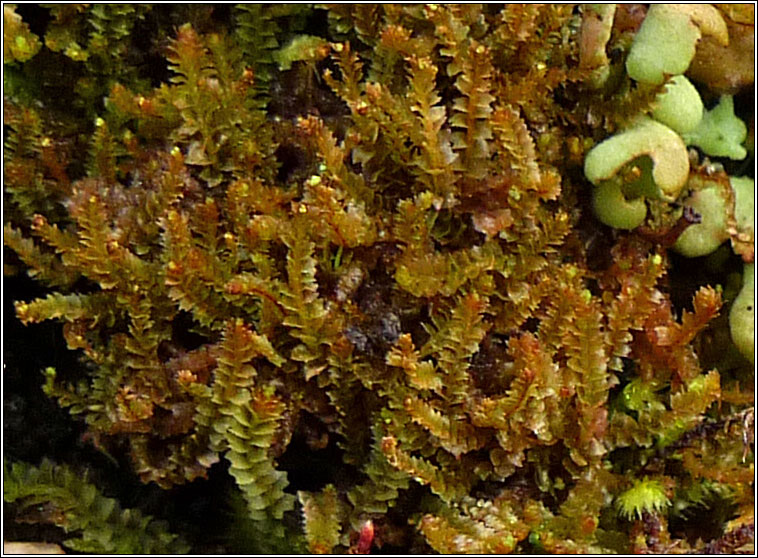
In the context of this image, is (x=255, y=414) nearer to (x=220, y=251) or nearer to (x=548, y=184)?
(x=220, y=251)

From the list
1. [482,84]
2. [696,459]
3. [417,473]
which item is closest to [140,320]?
[417,473]

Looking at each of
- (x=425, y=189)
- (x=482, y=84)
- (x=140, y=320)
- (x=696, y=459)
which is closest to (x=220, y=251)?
(x=140, y=320)

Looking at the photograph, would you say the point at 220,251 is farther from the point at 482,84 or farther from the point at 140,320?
the point at 482,84

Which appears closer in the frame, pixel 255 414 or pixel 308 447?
pixel 255 414

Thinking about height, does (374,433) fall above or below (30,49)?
below

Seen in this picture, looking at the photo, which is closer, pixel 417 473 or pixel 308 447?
pixel 417 473

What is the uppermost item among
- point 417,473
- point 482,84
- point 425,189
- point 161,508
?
point 482,84

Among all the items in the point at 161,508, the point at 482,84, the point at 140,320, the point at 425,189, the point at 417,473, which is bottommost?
the point at 161,508

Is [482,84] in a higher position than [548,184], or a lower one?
higher
